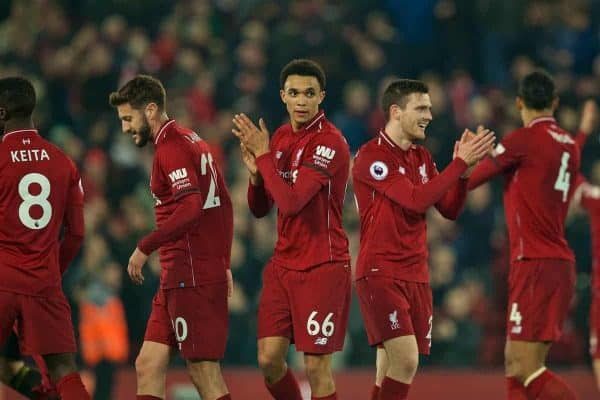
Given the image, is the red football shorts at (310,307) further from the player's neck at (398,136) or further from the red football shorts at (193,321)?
the player's neck at (398,136)

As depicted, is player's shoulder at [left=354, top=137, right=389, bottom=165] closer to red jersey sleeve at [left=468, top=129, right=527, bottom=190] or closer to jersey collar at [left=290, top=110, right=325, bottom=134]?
jersey collar at [left=290, top=110, right=325, bottom=134]

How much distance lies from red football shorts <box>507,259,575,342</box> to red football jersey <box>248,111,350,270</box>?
1463 mm

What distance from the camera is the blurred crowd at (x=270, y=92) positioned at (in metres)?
14.4

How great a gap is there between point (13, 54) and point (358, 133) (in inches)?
180

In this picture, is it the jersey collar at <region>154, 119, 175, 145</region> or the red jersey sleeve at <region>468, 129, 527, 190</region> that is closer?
the jersey collar at <region>154, 119, 175, 145</region>

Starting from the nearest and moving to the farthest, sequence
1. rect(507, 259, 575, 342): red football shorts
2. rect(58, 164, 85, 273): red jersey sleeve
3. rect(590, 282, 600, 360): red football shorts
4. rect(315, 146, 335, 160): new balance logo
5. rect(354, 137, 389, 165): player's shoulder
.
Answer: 1. rect(315, 146, 335, 160): new balance logo
2. rect(58, 164, 85, 273): red jersey sleeve
3. rect(354, 137, 389, 165): player's shoulder
4. rect(507, 259, 575, 342): red football shorts
5. rect(590, 282, 600, 360): red football shorts

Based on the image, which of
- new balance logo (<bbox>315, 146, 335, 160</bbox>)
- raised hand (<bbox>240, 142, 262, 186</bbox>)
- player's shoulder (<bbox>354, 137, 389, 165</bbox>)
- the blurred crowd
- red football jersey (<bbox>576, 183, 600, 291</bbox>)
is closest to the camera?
new balance logo (<bbox>315, 146, 335, 160</bbox>)

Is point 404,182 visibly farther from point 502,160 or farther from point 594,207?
point 594,207

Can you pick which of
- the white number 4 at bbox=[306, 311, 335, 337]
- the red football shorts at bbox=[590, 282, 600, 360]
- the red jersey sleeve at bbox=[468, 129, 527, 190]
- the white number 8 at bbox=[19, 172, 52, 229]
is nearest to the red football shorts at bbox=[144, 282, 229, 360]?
the white number 4 at bbox=[306, 311, 335, 337]

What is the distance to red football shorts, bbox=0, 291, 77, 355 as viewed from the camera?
28.9 feet

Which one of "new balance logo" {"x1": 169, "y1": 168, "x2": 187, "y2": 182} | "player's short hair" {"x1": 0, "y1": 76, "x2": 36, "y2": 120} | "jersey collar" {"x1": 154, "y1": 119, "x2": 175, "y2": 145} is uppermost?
"player's short hair" {"x1": 0, "y1": 76, "x2": 36, "y2": 120}

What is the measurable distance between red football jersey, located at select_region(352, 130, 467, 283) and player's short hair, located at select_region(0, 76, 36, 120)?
2252 mm

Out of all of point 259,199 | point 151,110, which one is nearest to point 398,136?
point 259,199

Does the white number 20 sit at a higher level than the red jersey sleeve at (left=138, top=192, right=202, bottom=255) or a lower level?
higher
